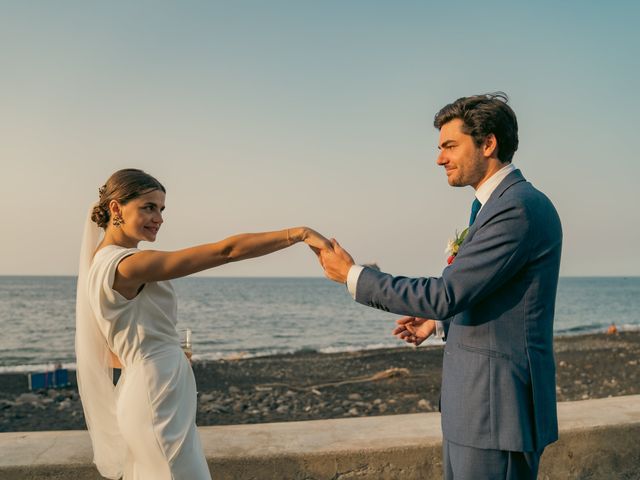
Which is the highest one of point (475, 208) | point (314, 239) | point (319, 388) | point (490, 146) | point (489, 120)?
point (489, 120)

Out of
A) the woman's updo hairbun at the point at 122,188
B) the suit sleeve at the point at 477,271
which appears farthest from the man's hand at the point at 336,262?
the woman's updo hairbun at the point at 122,188

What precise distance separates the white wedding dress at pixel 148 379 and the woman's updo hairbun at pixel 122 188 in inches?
9.2

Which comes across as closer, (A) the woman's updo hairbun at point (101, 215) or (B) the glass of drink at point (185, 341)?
(A) the woman's updo hairbun at point (101, 215)

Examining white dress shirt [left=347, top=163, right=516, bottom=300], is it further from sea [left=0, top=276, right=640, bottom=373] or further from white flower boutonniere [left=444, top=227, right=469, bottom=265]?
sea [left=0, top=276, right=640, bottom=373]

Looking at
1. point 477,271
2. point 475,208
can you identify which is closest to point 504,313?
point 477,271

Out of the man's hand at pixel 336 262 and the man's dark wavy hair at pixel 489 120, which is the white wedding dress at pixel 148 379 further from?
the man's dark wavy hair at pixel 489 120

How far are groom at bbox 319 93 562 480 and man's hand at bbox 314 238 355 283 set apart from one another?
0.35 metres

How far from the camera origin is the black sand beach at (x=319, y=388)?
30.6ft

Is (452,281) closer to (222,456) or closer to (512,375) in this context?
(512,375)

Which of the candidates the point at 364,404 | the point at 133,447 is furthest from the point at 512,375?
the point at 364,404

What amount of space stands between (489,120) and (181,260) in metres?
1.39

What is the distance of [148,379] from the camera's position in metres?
2.68

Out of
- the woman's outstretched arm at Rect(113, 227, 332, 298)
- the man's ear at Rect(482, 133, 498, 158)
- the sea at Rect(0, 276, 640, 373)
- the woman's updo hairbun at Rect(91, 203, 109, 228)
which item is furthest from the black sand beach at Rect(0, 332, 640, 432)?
the man's ear at Rect(482, 133, 498, 158)

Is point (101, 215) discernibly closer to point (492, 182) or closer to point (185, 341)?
point (185, 341)
